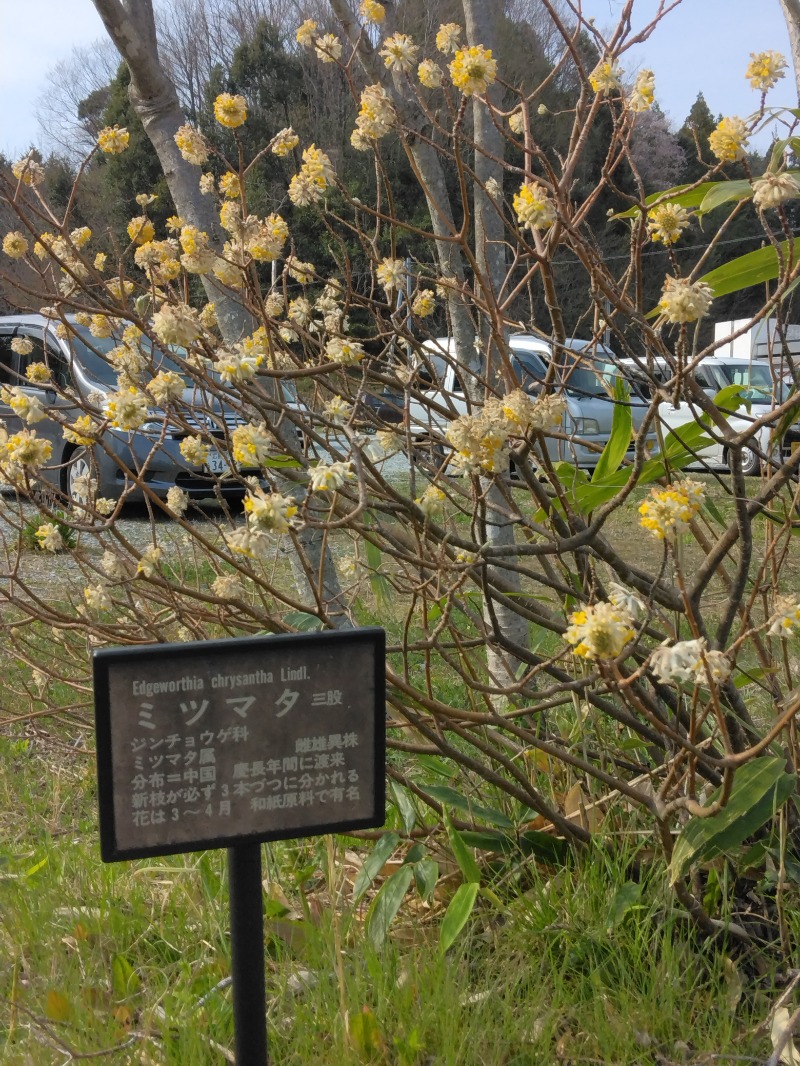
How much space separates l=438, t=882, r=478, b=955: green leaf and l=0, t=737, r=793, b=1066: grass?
0.24 feet

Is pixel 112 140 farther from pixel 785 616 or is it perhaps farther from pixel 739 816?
pixel 739 816

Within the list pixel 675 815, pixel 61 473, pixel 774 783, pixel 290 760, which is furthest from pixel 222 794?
pixel 61 473

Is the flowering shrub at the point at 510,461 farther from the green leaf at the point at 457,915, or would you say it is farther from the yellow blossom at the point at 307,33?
the green leaf at the point at 457,915

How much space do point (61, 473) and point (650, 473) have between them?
7674 mm

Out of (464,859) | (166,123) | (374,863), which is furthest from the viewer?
(166,123)

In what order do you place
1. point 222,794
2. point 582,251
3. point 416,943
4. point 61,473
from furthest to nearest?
point 61,473 < point 416,943 < point 582,251 < point 222,794

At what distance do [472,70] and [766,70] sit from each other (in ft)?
1.90

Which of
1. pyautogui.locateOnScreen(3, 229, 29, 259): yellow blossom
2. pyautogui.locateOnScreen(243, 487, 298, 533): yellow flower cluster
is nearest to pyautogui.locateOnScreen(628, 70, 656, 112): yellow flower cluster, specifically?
pyautogui.locateOnScreen(243, 487, 298, 533): yellow flower cluster

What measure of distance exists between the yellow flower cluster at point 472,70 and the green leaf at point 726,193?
20.2 inches

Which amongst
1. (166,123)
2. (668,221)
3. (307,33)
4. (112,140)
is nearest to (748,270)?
(668,221)

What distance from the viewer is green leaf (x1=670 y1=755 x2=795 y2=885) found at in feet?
5.97

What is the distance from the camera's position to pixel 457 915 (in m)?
1.90

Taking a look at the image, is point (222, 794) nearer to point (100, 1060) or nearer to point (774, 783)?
point (100, 1060)

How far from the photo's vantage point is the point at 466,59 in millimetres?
2068
